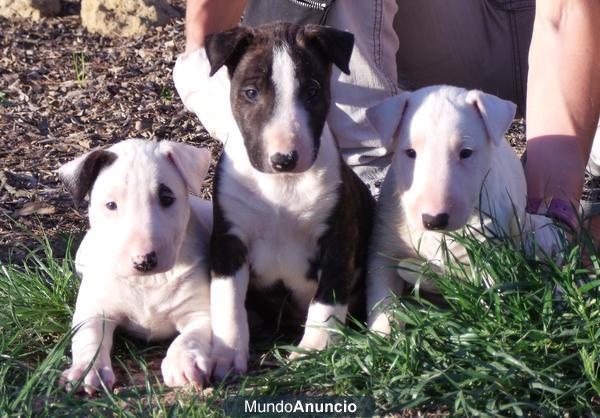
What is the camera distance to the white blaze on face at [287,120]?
4.02m

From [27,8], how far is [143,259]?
5.92 m

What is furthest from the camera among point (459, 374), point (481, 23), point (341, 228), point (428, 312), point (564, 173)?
point (481, 23)

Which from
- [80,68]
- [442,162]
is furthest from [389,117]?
[80,68]

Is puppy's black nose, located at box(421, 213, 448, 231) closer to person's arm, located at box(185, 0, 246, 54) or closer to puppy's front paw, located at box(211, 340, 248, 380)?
puppy's front paw, located at box(211, 340, 248, 380)

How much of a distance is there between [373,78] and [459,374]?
265 cm

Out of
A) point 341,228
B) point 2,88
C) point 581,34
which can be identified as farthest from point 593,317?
point 2,88

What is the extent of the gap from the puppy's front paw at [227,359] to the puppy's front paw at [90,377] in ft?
1.34

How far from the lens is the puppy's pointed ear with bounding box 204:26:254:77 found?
4.28 metres

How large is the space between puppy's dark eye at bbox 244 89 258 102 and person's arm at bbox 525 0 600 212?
5.30 ft

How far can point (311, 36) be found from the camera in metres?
4.30

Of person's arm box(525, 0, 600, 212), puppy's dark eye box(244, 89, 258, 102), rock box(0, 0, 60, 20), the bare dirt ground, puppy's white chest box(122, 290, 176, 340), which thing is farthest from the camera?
rock box(0, 0, 60, 20)

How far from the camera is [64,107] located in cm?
768

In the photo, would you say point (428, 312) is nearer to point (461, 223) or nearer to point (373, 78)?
point (461, 223)

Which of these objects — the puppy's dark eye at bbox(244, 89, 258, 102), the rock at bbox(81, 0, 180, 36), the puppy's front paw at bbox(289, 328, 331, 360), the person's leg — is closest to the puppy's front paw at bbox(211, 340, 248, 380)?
the puppy's front paw at bbox(289, 328, 331, 360)
